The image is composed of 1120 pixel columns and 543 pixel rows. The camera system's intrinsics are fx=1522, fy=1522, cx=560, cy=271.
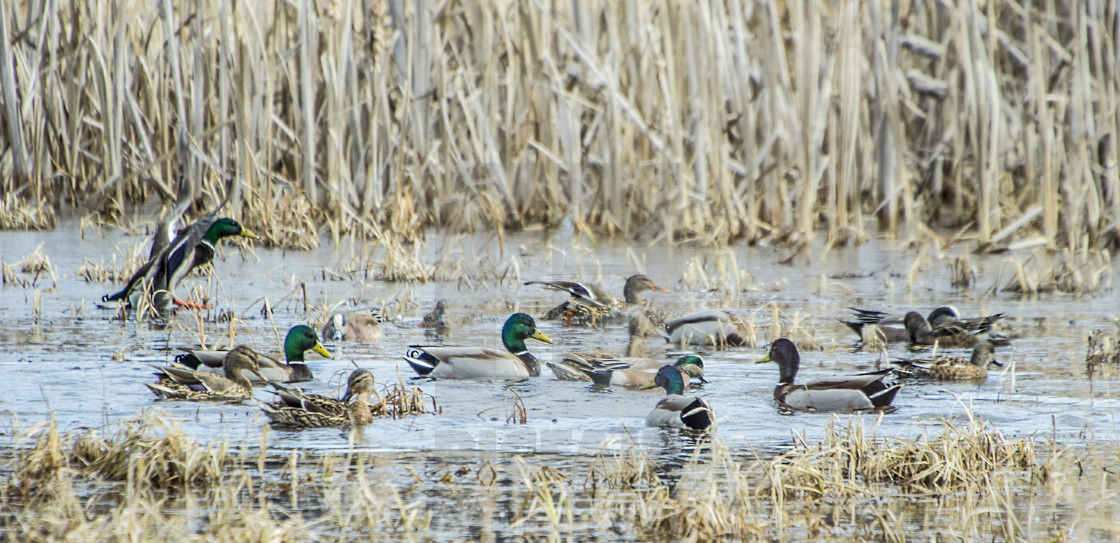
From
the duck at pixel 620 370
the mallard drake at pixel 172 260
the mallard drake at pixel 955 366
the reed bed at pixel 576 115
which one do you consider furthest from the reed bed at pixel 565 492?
the reed bed at pixel 576 115

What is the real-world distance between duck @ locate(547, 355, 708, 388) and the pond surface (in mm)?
115

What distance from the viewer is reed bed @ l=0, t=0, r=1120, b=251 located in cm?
1261

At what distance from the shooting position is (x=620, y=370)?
Answer: 26.2ft

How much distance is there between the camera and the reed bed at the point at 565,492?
4.65 metres

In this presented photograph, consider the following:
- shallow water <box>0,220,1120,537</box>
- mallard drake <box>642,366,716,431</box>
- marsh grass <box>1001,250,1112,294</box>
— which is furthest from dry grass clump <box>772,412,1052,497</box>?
marsh grass <box>1001,250,1112,294</box>

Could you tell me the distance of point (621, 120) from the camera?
1345cm

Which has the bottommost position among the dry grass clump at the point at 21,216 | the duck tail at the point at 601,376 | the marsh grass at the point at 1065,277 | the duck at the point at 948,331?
the duck tail at the point at 601,376

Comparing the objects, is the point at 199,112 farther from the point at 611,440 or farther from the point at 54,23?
the point at 611,440

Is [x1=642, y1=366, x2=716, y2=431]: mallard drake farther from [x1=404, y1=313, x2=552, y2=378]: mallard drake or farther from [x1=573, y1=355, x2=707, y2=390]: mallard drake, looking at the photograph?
[x1=404, y1=313, x2=552, y2=378]: mallard drake

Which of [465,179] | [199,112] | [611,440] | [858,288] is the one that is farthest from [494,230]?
[611,440]

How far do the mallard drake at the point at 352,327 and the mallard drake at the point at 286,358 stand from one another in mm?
672

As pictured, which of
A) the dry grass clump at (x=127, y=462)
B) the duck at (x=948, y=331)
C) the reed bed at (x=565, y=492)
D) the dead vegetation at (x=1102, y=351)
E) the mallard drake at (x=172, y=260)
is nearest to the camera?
the reed bed at (x=565, y=492)

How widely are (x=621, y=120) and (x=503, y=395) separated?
6206mm

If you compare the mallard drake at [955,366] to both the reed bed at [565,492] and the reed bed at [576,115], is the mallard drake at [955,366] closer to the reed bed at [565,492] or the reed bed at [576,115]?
the reed bed at [565,492]
